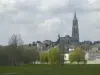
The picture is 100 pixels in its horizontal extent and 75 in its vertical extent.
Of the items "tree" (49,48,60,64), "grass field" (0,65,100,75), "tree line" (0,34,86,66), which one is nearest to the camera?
"grass field" (0,65,100,75)

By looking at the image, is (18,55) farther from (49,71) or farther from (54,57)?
(49,71)

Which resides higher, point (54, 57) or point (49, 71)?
point (54, 57)

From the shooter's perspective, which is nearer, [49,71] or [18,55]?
[49,71]

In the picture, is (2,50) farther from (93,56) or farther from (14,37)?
(93,56)

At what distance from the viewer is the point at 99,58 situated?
17575 cm

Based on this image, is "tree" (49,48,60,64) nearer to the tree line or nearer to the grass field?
the tree line

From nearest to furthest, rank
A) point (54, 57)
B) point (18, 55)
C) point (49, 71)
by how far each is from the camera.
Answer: point (49, 71)
point (18, 55)
point (54, 57)

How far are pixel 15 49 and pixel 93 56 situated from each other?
9627 cm

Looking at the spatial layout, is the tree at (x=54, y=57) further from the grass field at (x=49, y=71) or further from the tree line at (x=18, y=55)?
the grass field at (x=49, y=71)

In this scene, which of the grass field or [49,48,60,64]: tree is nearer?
the grass field

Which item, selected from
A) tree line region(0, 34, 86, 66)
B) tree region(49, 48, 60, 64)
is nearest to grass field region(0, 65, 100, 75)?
tree line region(0, 34, 86, 66)

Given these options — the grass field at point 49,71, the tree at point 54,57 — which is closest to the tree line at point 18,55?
the tree at point 54,57

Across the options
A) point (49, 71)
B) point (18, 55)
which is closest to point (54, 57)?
point (18, 55)

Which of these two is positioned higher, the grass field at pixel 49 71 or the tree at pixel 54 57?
the tree at pixel 54 57
